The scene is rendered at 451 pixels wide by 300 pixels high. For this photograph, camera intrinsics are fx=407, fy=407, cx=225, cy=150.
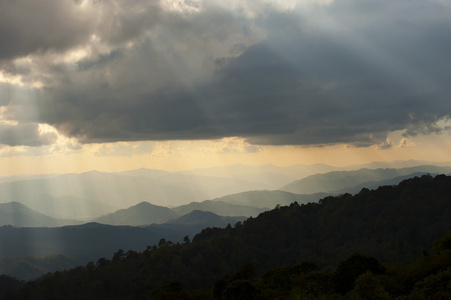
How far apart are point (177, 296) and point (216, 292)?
41.2 ft

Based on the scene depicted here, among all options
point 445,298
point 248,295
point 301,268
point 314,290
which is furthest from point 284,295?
point 301,268

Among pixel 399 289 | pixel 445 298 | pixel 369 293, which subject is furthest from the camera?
pixel 399 289

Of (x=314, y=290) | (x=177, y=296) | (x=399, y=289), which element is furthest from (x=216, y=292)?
(x=399, y=289)

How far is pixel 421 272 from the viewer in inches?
3184

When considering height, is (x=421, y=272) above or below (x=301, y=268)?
above

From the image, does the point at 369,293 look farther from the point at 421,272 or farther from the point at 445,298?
the point at 421,272

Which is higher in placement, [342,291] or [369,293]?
[369,293]

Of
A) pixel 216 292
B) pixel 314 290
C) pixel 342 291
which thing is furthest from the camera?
pixel 216 292

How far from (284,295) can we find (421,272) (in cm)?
3202

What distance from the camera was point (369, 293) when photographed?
62.5m

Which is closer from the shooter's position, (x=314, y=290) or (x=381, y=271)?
(x=314, y=290)

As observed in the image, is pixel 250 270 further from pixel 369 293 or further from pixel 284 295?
pixel 369 293

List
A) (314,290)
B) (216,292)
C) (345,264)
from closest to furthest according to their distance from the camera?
(314,290) < (345,264) < (216,292)

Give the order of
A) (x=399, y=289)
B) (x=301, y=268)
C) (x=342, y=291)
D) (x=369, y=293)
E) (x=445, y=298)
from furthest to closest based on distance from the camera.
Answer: (x=301, y=268), (x=342, y=291), (x=399, y=289), (x=369, y=293), (x=445, y=298)
